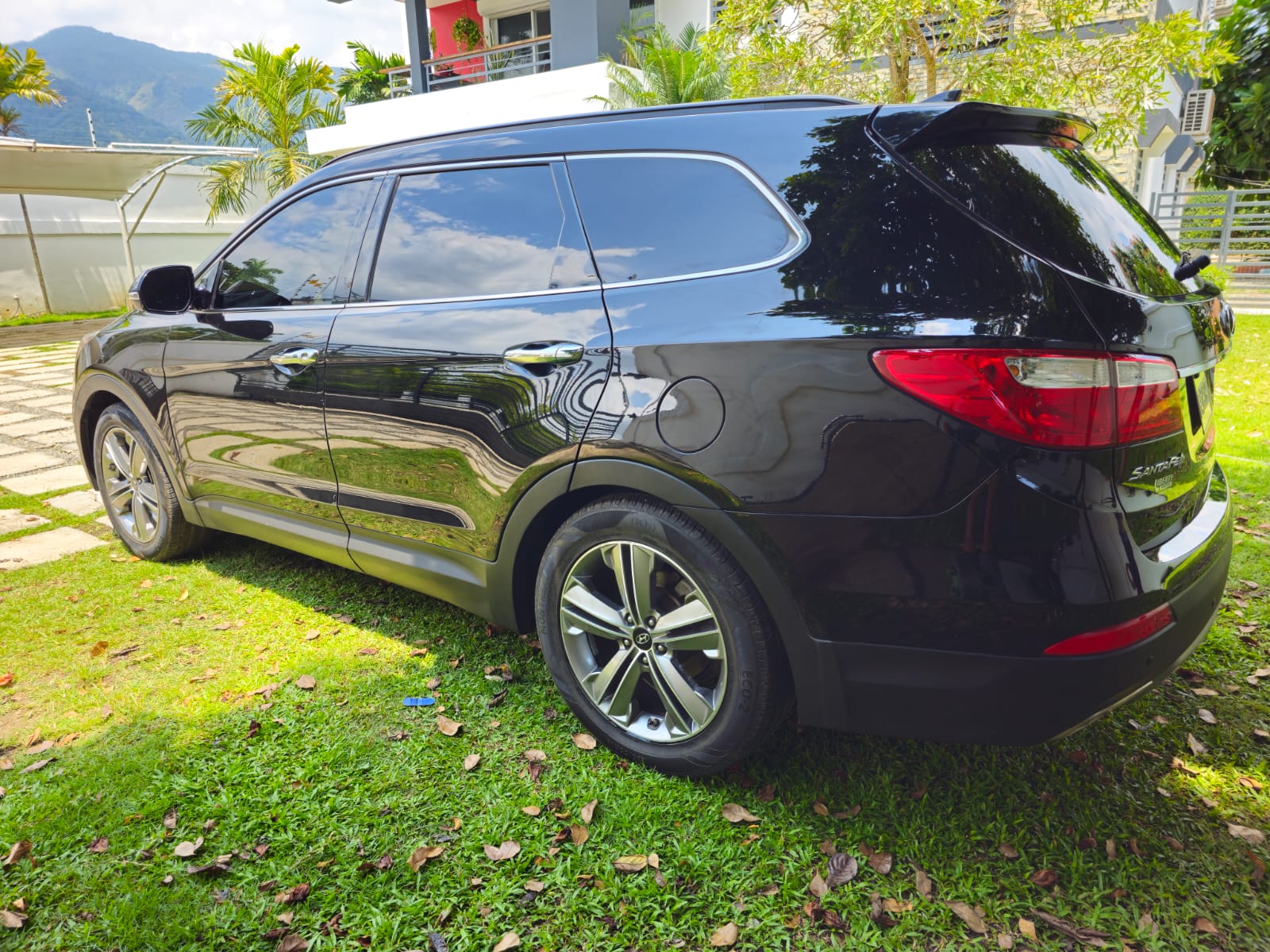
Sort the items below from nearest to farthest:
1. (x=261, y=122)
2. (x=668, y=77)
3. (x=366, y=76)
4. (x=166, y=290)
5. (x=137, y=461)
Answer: (x=166, y=290)
(x=137, y=461)
(x=668, y=77)
(x=261, y=122)
(x=366, y=76)

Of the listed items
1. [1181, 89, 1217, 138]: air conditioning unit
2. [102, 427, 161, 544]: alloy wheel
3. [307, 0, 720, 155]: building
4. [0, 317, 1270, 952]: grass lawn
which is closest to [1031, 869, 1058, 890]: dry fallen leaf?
[0, 317, 1270, 952]: grass lawn

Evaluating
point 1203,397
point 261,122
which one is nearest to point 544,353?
point 1203,397

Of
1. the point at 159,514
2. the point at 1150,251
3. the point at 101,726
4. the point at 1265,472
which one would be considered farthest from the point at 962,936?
the point at 1265,472

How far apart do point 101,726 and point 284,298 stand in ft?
5.52

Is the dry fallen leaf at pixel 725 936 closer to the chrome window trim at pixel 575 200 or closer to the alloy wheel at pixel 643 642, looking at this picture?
the alloy wheel at pixel 643 642

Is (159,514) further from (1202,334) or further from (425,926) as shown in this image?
(1202,334)

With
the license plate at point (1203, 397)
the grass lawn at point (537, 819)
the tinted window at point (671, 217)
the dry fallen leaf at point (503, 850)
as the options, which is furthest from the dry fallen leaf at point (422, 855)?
the license plate at point (1203, 397)

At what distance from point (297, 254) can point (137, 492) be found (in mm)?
1830

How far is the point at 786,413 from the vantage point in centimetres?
210

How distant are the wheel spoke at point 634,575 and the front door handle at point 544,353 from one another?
0.55 m

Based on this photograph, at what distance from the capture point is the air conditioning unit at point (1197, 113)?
76.2ft

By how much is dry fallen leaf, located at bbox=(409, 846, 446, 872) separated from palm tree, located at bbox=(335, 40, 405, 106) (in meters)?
30.6

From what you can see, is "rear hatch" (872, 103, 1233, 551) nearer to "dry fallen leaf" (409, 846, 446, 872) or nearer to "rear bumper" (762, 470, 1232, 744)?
"rear bumper" (762, 470, 1232, 744)

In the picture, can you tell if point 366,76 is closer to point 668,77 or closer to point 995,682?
point 668,77
